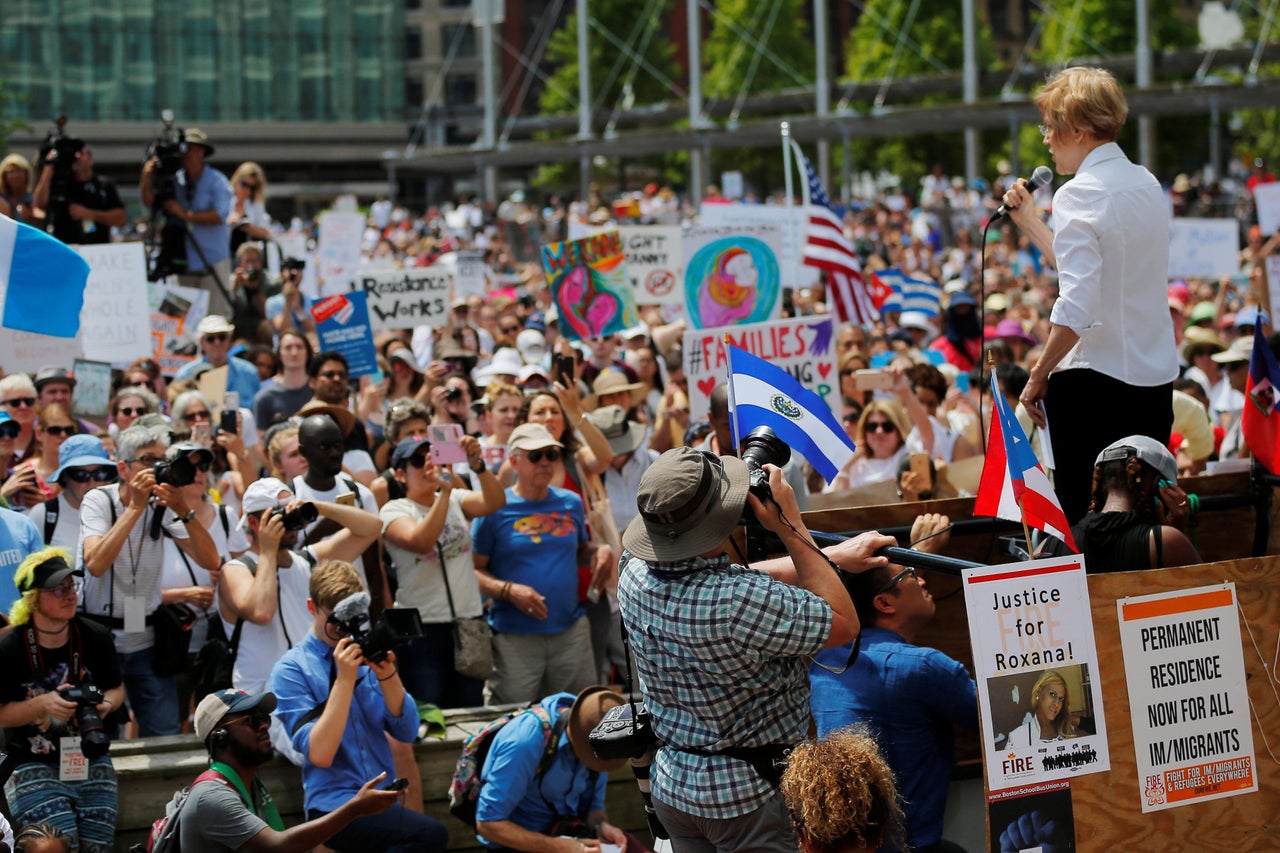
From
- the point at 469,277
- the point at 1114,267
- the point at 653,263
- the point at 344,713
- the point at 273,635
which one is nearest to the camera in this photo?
the point at 1114,267

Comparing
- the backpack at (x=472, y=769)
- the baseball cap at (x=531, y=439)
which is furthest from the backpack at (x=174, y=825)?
the baseball cap at (x=531, y=439)

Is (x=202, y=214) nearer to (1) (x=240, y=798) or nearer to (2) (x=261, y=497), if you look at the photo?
(2) (x=261, y=497)

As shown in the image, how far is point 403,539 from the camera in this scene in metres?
7.98

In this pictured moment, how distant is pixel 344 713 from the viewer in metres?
6.32

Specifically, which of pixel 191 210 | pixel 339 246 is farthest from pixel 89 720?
pixel 339 246

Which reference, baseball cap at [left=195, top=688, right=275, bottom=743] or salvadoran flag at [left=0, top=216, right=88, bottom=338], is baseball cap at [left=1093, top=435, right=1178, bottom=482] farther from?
salvadoran flag at [left=0, top=216, right=88, bottom=338]

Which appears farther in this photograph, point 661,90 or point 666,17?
point 666,17

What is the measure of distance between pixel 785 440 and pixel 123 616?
3436mm

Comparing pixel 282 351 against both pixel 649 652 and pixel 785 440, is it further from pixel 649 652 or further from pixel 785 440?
pixel 649 652

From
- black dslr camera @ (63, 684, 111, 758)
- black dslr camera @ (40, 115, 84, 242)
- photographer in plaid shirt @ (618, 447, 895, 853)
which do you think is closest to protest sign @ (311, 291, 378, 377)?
black dslr camera @ (40, 115, 84, 242)

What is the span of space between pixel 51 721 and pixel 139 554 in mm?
1241

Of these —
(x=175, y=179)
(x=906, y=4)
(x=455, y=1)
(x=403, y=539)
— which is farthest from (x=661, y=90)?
(x=403, y=539)

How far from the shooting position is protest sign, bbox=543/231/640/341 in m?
13.0

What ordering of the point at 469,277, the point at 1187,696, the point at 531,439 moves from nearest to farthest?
1. the point at 1187,696
2. the point at 531,439
3. the point at 469,277
